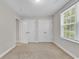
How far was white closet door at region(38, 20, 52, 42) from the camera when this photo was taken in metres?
8.91

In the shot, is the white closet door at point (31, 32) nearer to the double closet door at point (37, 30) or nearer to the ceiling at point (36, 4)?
the double closet door at point (37, 30)

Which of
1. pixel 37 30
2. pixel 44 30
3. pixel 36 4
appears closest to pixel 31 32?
pixel 37 30

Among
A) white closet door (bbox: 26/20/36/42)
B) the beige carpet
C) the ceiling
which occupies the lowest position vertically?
the beige carpet

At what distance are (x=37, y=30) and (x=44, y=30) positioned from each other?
0.60 meters

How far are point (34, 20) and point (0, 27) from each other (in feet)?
16.5

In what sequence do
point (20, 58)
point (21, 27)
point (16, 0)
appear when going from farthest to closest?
1. point (21, 27)
2. point (16, 0)
3. point (20, 58)

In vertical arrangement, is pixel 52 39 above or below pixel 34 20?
Answer: below

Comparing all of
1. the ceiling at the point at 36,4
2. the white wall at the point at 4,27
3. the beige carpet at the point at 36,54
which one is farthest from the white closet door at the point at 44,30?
the white wall at the point at 4,27

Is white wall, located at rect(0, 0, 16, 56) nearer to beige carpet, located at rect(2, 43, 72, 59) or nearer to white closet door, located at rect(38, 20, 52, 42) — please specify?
beige carpet, located at rect(2, 43, 72, 59)

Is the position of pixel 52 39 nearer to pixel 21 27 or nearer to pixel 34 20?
pixel 34 20

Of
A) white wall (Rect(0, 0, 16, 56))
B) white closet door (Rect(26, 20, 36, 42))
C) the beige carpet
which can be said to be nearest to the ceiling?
white wall (Rect(0, 0, 16, 56))

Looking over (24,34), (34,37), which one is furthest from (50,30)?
(24,34)

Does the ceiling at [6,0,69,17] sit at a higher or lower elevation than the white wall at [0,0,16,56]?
higher

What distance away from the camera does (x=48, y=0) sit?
15.4 feet
